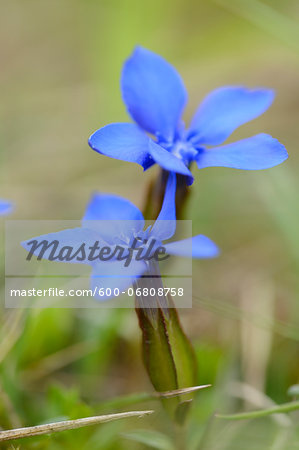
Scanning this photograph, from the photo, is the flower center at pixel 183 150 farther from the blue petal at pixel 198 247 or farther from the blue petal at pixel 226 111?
the blue petal at pixel 198 247

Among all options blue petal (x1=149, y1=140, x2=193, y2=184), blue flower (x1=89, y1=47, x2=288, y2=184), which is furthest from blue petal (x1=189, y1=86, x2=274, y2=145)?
blue petal (x1=149, y1=140, x2=193, y2=184)

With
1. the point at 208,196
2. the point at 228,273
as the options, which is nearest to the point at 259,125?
the point at 208,196

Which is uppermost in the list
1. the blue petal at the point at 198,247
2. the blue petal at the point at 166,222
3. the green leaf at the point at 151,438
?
the blue petal at the point at 166,222

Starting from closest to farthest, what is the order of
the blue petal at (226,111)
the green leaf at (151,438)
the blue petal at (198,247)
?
the blue petal at (198,247) < the green leaf at (151,438) < the blue petal at (226,111)

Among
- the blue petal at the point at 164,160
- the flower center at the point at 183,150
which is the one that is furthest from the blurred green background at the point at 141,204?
the blue petal at the point at 164,160

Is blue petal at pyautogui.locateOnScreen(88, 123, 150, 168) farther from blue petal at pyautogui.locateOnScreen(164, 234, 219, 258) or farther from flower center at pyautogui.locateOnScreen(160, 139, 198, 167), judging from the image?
blue petal at pyautogui.locateOnScreen(164, 234, 219, 258)

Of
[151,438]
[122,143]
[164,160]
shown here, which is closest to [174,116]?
[122,143]

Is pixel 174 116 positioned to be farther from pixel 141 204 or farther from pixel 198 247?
pixel 141 204
